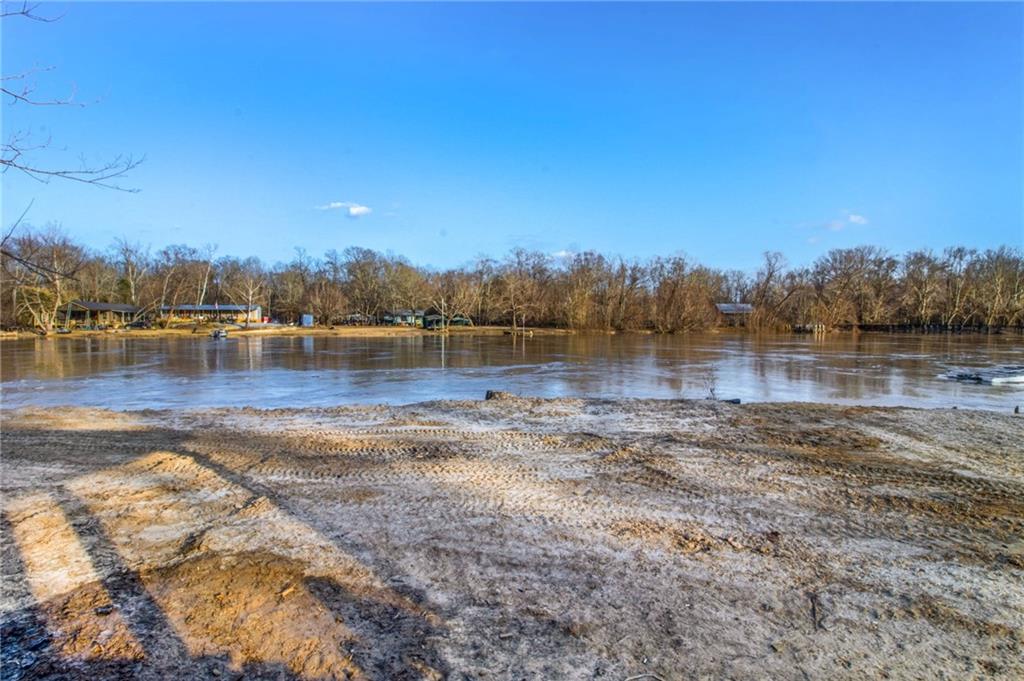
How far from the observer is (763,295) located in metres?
95.4

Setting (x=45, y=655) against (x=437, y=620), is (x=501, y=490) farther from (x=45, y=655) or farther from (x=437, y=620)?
(x=45, y=655)

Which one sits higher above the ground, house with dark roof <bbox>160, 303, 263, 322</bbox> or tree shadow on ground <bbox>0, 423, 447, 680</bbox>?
house with dark roof <bbox>160, 303, 263, 322</bbox>

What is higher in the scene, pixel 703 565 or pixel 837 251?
pixel 837 251

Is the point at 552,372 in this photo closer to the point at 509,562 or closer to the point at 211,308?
the point at 509,562

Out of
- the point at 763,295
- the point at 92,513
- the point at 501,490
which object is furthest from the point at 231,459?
the point at 763,295

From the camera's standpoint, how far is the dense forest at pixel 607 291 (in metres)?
81.7

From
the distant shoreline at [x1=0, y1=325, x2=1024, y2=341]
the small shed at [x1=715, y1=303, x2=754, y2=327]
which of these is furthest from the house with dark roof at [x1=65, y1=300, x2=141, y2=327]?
the small shed at [x1=715, y1=303, x2=754, y2=327]

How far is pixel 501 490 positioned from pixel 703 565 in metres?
2.46

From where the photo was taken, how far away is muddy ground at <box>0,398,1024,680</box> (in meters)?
3.20

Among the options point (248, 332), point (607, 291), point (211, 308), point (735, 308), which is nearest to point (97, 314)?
point (211, 308)

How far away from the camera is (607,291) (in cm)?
8538

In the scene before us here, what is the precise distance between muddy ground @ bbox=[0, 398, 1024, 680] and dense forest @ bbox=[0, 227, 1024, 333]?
71.4m

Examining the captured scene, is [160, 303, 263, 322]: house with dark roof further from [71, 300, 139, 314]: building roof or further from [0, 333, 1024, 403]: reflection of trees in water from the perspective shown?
[0, 333, 1024, 403]: reflection of trees in water

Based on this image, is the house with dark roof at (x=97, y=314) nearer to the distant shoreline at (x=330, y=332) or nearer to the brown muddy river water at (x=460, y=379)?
the distant shoreline at (x=330, y=332)
